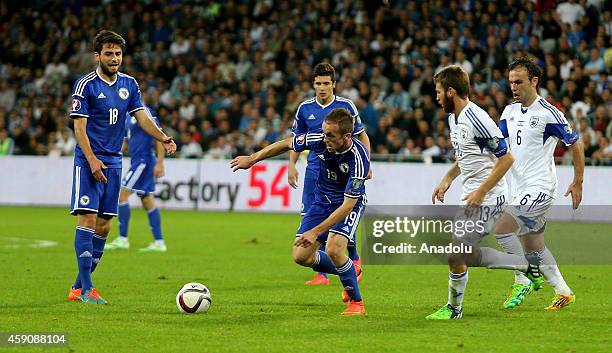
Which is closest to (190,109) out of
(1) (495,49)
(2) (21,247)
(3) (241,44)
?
(3) (241,44)

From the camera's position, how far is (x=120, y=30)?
31.5m

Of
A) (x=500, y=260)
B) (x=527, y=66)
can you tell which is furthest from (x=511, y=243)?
(x=527, y=66)

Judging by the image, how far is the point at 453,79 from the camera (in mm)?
8711

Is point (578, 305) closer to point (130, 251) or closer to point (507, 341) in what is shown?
point (507, 341)

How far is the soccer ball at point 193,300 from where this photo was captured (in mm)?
9141

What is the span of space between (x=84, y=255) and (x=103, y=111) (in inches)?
52.8

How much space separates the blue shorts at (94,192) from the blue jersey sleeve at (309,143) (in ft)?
6.69

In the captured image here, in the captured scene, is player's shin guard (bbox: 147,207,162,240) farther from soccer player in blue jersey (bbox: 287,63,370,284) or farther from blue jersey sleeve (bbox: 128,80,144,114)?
blue jersey sleeve (bbox: 128,80,144,114)

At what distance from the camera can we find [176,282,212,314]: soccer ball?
9.14m

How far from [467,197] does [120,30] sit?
24.3 metres

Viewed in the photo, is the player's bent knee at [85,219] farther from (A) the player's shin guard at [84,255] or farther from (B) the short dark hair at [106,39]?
(B) the short dark hair at [106,39]

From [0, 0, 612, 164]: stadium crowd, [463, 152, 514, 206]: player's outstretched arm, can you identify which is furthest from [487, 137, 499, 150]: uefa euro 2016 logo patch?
[0, 0, 612, 164]: stadium crowd

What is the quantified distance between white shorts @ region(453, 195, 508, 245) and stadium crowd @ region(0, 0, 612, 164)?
13010 mm
